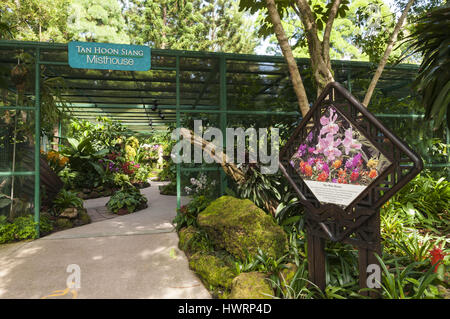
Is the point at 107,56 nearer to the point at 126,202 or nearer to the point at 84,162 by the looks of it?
the point at 126,202

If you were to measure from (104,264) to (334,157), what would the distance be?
3.02 meters

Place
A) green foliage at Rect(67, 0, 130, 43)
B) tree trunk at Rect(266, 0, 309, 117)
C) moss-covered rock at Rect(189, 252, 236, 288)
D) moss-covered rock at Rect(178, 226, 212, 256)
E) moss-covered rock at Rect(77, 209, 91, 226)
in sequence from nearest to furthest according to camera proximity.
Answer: moss-covered rock at Rect(189, 252, 236, 288) < tree trunk at Rect(266, 0, 309, 117) < moss-covered rock at Rect(178, 226, 212, 256) < moss-covered rock at Rect(77, 209, 91, 226) < green foliage at Rect(67, 0, 130, 43)

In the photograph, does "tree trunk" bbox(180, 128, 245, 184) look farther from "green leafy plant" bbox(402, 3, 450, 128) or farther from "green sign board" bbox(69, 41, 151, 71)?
"green leafy plant" bbox(402, 3, 450, 128)

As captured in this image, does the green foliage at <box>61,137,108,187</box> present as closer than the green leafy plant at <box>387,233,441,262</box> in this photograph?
No

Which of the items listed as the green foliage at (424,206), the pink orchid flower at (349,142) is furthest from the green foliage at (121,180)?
the pink orchid flower at (349,142)

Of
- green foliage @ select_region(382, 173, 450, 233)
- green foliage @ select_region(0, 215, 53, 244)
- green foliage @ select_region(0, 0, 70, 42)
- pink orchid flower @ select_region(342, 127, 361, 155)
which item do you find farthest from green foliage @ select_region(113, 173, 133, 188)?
pink orchid flower @ select_region(342, 127, 361, 155)

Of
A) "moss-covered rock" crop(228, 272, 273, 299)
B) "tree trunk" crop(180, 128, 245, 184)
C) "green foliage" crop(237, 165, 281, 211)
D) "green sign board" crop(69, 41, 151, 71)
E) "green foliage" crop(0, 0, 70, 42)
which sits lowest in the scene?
"moss-covered rock" crop(228, 272, 273, 299)

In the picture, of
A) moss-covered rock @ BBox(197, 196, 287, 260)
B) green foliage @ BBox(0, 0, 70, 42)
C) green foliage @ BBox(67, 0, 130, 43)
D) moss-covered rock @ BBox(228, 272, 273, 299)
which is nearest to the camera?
moss-covered rock @ BBox(228, 272, 273, 299)

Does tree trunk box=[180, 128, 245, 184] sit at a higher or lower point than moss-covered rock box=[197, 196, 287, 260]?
higher

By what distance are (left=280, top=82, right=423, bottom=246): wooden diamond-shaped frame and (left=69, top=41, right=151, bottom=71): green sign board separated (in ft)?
11.6

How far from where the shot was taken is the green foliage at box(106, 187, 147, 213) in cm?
657

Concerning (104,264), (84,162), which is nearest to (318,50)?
(104,264)

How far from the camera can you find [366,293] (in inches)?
76.3

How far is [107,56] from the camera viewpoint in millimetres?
4625
